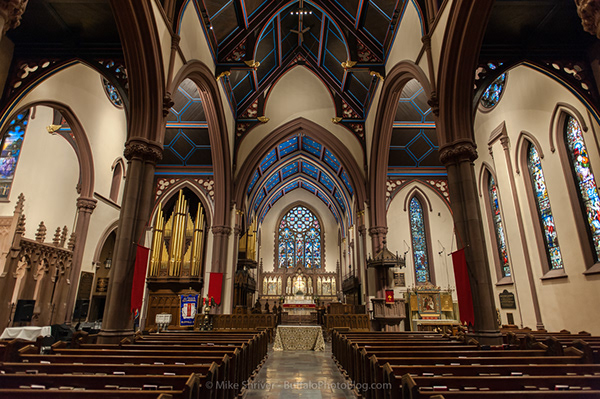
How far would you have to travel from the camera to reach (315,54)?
48.5ft

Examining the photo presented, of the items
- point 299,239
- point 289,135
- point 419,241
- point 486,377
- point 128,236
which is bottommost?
point 486,377

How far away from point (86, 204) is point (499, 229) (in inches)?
558

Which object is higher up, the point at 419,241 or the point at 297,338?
the point at 419,241

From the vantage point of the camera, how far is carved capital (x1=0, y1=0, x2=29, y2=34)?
3.25 m

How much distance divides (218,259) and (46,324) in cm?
558

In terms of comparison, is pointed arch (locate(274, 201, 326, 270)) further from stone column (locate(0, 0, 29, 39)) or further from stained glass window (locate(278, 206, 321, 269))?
stone column (locate(0, 0, 29, 39))

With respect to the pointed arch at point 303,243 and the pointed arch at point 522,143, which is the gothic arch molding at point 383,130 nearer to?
the pointed arch at point 522,143

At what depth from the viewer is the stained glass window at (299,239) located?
2719 centimetres

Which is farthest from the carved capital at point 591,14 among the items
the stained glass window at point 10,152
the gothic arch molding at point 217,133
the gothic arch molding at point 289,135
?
the stained glass window at point 10,152

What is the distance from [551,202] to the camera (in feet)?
30.5

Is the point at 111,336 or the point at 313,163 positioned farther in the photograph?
the point at 313,163

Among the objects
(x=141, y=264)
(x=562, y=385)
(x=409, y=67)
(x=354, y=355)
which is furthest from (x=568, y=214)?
(x=141, y=264)

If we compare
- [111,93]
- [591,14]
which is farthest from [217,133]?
[591,14]

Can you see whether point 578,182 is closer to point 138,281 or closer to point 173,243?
point 138,281
